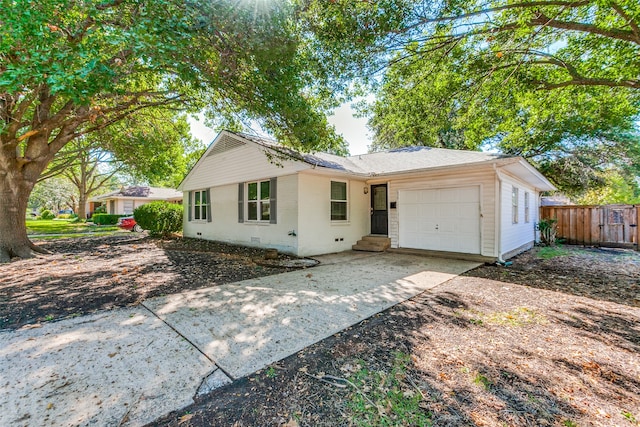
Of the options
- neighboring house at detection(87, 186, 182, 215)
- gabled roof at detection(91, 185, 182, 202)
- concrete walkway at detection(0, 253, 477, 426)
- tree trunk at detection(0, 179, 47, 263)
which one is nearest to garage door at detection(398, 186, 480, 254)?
concrete walkway at detection(0, 253, 477, 426)

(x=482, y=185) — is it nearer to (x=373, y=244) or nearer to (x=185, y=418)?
(x=373, y=244)

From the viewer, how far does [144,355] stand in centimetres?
272

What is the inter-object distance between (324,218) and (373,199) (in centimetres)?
237

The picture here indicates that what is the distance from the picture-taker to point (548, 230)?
11.8 meters

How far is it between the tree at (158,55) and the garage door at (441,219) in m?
3.80

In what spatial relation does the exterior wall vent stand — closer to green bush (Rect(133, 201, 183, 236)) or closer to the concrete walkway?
green bush (Rect(133, 201, 183, 236))

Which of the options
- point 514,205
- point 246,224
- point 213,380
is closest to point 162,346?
point 213,380

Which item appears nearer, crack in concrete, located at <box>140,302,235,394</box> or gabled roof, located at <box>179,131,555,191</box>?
crack in concrete, located at <box>140,302,235,394</box>

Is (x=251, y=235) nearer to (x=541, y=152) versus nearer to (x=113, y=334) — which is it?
(x=113, y=334)

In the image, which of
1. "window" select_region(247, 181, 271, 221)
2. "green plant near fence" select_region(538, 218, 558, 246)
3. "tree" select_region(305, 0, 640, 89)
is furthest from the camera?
"green plant near fence" select_region(538, 218, 558, 246)

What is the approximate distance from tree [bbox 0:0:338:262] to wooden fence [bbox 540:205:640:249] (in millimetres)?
11614

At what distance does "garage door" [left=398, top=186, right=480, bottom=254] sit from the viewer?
25.5ft

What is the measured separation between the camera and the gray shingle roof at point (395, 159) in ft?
26.3

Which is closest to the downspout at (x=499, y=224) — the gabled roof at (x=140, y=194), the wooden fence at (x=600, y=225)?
the wooden fence at (x=600, y=225)
